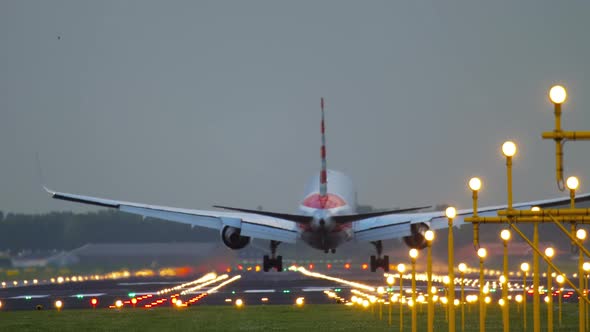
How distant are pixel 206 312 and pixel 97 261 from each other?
81.7 m

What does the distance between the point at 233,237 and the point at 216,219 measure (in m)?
3.66

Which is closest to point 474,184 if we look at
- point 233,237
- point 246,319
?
point 246,319

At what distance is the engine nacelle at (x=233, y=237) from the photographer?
250 feet

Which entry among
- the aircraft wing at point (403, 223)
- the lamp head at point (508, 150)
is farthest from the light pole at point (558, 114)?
the aircraft wing at point (403, 223)

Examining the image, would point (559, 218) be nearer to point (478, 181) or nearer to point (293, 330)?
point (478, 181)

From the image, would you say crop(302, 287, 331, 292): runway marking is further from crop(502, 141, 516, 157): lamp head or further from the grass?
crop(502, 141, 516, 157): lamp head

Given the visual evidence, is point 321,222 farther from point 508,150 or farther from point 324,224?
point 508,150

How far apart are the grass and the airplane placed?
13.6 m

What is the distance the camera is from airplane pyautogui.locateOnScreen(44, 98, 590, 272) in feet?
230

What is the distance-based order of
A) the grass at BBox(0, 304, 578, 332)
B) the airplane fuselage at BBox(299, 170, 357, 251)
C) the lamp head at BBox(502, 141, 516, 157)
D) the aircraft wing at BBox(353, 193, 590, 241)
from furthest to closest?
the aircraft wing at BBox(353, 193, 590, 241)
the airplane fuselage at BBox(299, 170, 357, 251)
the grass at BBox(0, 304, 578, 332)
the lamp head at BBox(502, 141, 516, 157)

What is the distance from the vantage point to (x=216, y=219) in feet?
261

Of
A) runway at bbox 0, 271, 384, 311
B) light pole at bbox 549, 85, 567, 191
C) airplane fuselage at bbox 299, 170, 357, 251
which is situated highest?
airplane fuselage at bbox 299, 170, 357, 251

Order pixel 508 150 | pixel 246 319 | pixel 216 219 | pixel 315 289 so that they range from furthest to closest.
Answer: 1. pixel 216 219
2. pixel 315 289
3. pixel 246 319
4. pixel 508 150

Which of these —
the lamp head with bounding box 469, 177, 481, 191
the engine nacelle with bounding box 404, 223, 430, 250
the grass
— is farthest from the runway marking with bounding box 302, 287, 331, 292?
the lamp head with bounding box 469, 177, 481, 191
